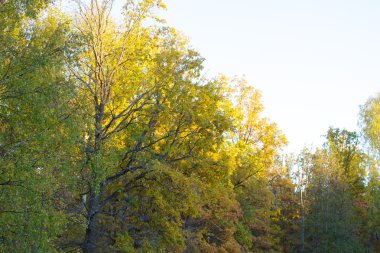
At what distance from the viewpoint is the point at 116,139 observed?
1911 cm

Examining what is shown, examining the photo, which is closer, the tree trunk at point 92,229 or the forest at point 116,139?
the forest at point 116,139

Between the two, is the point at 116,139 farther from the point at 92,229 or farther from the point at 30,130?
the point at 30,130

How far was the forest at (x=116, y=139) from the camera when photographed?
13141mm

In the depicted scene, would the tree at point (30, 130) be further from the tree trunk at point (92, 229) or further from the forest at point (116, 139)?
the tree trunk at point (92, 229)

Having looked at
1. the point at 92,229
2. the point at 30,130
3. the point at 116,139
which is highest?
the point at 116,139

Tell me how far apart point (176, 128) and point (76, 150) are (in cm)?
515

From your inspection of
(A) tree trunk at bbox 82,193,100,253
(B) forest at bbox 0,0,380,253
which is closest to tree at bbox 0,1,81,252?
(B) forest at bbox 0,0,380,253

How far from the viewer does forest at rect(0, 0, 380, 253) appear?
13141 millimetres

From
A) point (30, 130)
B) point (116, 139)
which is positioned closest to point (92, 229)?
point (116, 139)

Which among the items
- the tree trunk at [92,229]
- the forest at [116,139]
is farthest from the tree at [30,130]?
the tree trunk at [92,229]

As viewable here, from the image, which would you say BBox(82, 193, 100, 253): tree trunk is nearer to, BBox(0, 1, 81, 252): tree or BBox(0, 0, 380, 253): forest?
BBox(0, 0, 380, 253): forest

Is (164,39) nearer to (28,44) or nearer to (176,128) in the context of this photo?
(176,128)

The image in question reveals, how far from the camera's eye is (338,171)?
4775 cm

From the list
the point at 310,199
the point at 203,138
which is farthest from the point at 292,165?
the point at 203,138
